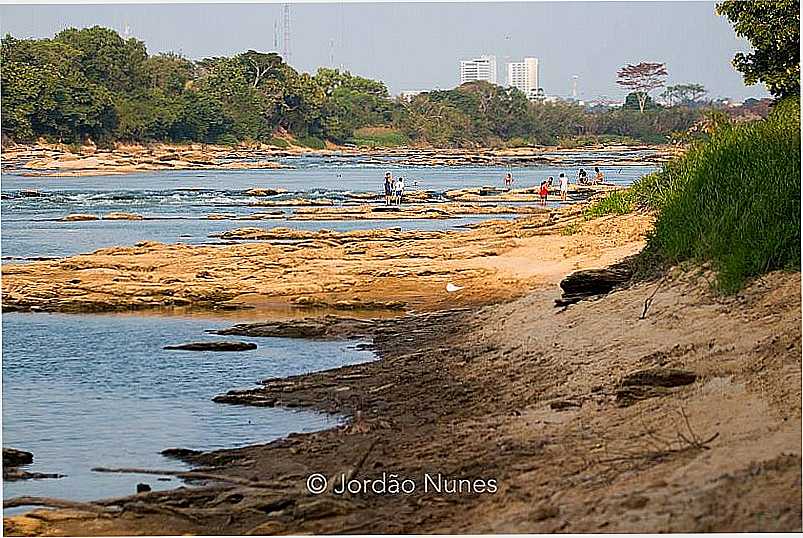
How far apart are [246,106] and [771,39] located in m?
5.49

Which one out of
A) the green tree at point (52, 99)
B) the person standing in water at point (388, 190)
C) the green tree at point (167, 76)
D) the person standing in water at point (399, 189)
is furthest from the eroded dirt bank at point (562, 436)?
the person standing in water at point (388, 190)

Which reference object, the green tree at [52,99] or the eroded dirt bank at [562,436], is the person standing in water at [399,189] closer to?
the green tree at [52,99]

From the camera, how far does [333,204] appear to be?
2894 cm

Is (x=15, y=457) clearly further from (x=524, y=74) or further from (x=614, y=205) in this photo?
(x=614, y=205)

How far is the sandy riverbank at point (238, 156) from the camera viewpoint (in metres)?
16.1

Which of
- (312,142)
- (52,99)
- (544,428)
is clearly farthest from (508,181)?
(544,428)

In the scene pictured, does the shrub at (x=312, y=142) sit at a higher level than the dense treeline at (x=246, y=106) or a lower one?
lower

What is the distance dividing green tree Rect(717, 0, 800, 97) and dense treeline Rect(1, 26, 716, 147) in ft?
2.70

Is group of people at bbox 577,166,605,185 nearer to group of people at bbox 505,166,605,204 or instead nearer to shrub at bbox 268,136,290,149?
group of people at bbox 505,166,605,204

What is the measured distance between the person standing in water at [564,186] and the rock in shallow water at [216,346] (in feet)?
43.4

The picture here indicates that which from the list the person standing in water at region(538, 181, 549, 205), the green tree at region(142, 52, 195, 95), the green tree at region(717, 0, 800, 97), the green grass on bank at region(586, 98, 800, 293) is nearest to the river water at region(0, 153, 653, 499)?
the green tree at region(142, 52, 195, 95)

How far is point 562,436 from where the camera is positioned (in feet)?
21.1

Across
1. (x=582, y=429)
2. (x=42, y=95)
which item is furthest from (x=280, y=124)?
(x=582, y=429)

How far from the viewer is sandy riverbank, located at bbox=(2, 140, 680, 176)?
53.0 ft
